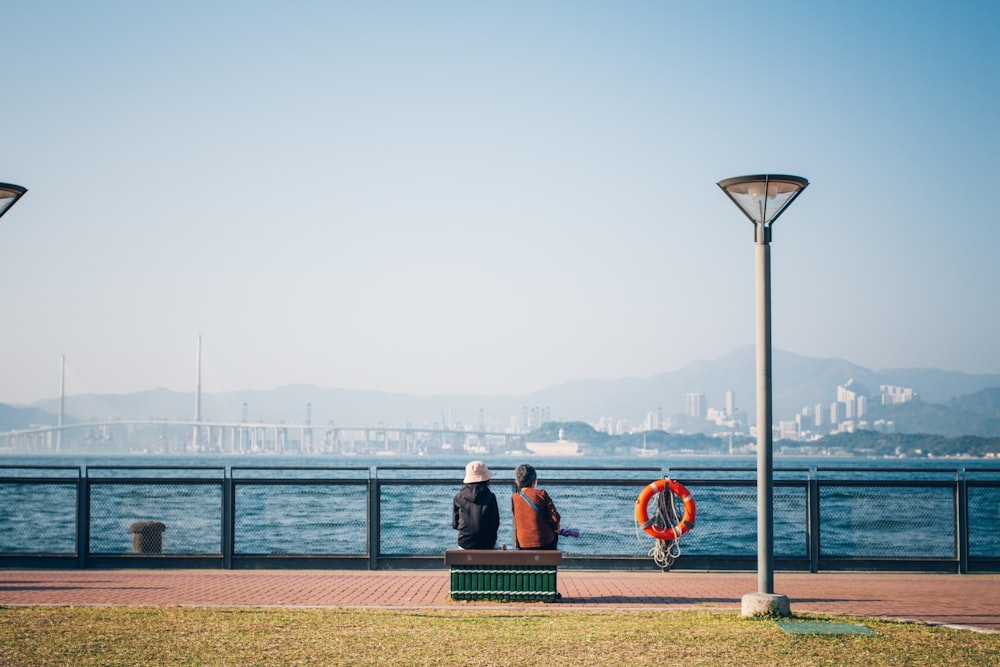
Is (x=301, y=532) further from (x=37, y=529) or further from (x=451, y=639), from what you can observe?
(x=451, y=639)

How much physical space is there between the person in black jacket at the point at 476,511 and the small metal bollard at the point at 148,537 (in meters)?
6.04

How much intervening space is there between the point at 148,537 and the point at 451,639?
26.8 ft

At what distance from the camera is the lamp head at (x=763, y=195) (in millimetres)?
10234

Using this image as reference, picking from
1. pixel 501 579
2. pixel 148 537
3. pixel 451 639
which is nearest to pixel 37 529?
pixel 148 537

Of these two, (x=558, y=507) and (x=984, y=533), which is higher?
(x=558, y=507)

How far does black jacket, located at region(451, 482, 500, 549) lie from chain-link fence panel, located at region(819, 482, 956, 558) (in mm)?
5006

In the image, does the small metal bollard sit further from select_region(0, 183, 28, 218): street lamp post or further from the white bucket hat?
the white bucket hat

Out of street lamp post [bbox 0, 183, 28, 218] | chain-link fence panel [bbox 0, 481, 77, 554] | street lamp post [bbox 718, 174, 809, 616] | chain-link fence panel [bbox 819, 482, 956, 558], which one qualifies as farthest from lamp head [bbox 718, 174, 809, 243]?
chain-link fence panel [bbox 0, 481, 77, 554]

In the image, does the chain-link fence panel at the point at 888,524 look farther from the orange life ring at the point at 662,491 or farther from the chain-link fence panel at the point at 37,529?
the chain-link fence panel at the point at 37,529

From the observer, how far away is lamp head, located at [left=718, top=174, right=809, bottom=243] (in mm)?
10234

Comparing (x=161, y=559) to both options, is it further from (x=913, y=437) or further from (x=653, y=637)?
(x=913, y=437)

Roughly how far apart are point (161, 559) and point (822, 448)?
18369 centimetres

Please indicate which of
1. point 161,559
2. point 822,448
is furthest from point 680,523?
point 822,448

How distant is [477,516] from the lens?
11.3m
